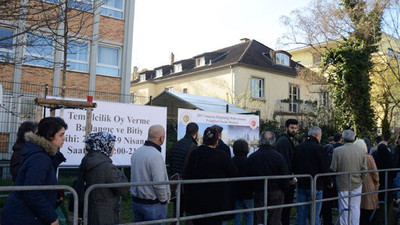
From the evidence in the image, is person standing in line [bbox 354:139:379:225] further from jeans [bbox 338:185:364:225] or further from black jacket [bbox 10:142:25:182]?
black jacket [bbox 10:142:25:182]

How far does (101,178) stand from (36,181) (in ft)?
3.09

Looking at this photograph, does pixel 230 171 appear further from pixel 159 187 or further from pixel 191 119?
pixel 191 119

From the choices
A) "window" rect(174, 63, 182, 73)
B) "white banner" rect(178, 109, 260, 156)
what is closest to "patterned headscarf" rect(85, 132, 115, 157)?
"white banner" rect(178, 109, 260, 156)

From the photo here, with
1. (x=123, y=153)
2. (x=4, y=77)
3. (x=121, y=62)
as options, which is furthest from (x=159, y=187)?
(x=121, y=62)

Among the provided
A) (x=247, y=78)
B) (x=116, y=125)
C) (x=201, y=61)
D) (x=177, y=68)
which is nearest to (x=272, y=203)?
(x=116, y=125)

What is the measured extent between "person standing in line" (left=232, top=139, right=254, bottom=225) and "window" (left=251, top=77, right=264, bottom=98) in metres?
26.6

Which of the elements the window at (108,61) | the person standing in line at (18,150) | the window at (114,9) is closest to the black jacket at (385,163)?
the person standing in line at (18,150)

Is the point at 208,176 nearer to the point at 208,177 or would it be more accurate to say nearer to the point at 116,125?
the point at 208,177

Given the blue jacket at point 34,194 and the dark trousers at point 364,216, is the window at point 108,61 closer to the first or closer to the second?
the dark trousers at point 364,216

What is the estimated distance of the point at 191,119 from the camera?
945cm

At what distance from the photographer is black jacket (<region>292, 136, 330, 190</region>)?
255 inches

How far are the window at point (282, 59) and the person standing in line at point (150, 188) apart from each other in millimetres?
33075

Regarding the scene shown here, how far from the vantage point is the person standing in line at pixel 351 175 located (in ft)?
22.5

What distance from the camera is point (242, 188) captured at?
6.20 m
